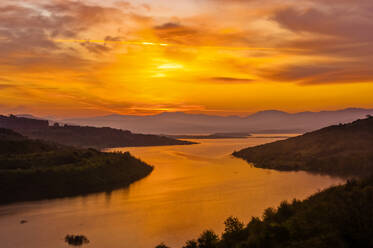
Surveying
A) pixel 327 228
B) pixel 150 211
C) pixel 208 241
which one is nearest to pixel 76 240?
pixel 150 211

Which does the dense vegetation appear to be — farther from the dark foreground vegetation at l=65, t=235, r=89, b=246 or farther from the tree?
the dark foreground vegetation at l=65, t=235, r=89, b=246

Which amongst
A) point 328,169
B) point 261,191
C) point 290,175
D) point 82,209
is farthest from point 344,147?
point 82,209

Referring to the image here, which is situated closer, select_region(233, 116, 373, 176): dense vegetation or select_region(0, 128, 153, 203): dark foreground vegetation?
select_region(0, 128, 153, 203): dark foreground vegetation

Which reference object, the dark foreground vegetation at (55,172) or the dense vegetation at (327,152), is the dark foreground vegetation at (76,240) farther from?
the dense vegetation at (327,152)

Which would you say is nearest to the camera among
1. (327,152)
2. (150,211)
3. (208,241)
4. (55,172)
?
(208,241)

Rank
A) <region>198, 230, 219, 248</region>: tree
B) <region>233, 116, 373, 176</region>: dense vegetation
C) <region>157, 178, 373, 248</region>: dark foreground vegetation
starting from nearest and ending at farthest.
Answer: <region>157, 178, 373, 248</region>: dark foreground vegetation
<region>198, 230, 219, 248</region>: tree
<region>233, 116, 373, 176</region>: dense vegetation

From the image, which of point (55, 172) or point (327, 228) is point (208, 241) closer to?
point (327, 228)

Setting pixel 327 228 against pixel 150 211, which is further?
pixel 150 211

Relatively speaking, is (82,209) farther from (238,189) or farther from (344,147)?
(344,147)

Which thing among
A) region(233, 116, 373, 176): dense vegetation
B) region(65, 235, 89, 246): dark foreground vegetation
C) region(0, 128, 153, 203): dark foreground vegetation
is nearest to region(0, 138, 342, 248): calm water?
region(65, 235, 89, 246): dark foreground vegetation
